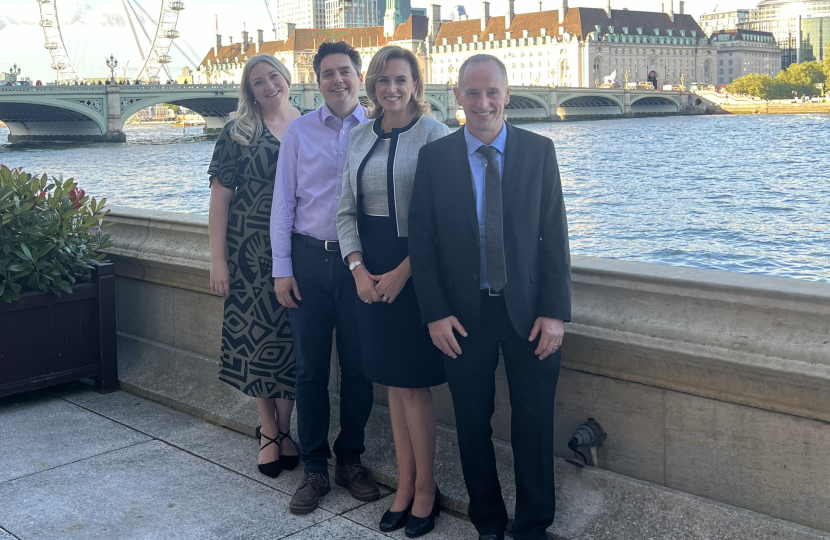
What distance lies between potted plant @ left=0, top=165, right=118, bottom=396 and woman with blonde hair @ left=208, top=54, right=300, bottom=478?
1.00 meters

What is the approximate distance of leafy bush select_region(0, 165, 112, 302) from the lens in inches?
151

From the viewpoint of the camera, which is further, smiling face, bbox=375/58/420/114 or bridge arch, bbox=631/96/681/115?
bridge arch, bbox=631/96/681/115

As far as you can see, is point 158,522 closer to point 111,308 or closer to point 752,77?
point 111,308

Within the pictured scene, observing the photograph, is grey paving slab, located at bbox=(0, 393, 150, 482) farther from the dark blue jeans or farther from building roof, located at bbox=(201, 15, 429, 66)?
building roof, located at bbox=(201, 15, 429, 66)

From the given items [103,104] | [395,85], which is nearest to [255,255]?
[395,85]

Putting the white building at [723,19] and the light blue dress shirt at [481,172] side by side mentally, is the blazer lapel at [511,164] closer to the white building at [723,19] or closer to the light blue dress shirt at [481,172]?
the light blue dress shirt at [481,172]

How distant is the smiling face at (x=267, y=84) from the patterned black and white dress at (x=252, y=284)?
107 mm

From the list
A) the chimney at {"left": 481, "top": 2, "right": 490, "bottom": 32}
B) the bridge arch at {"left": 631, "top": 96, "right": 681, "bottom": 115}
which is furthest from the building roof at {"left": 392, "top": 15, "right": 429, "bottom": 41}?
the bridge arch at {"left": 631, "top": 96, "right": 681, "bottom": 115}

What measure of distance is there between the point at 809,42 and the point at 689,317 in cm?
15096

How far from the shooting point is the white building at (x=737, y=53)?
4631 inches

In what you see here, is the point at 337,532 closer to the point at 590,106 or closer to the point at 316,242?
the point at 316,242

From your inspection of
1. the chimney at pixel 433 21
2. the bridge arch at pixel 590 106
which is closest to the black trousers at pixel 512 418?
the bridge arch at pixel 590 106

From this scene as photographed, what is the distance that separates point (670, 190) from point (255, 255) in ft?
74.2

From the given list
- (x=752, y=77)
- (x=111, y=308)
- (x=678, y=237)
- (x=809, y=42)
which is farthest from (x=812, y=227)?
(x=809, y=42)
